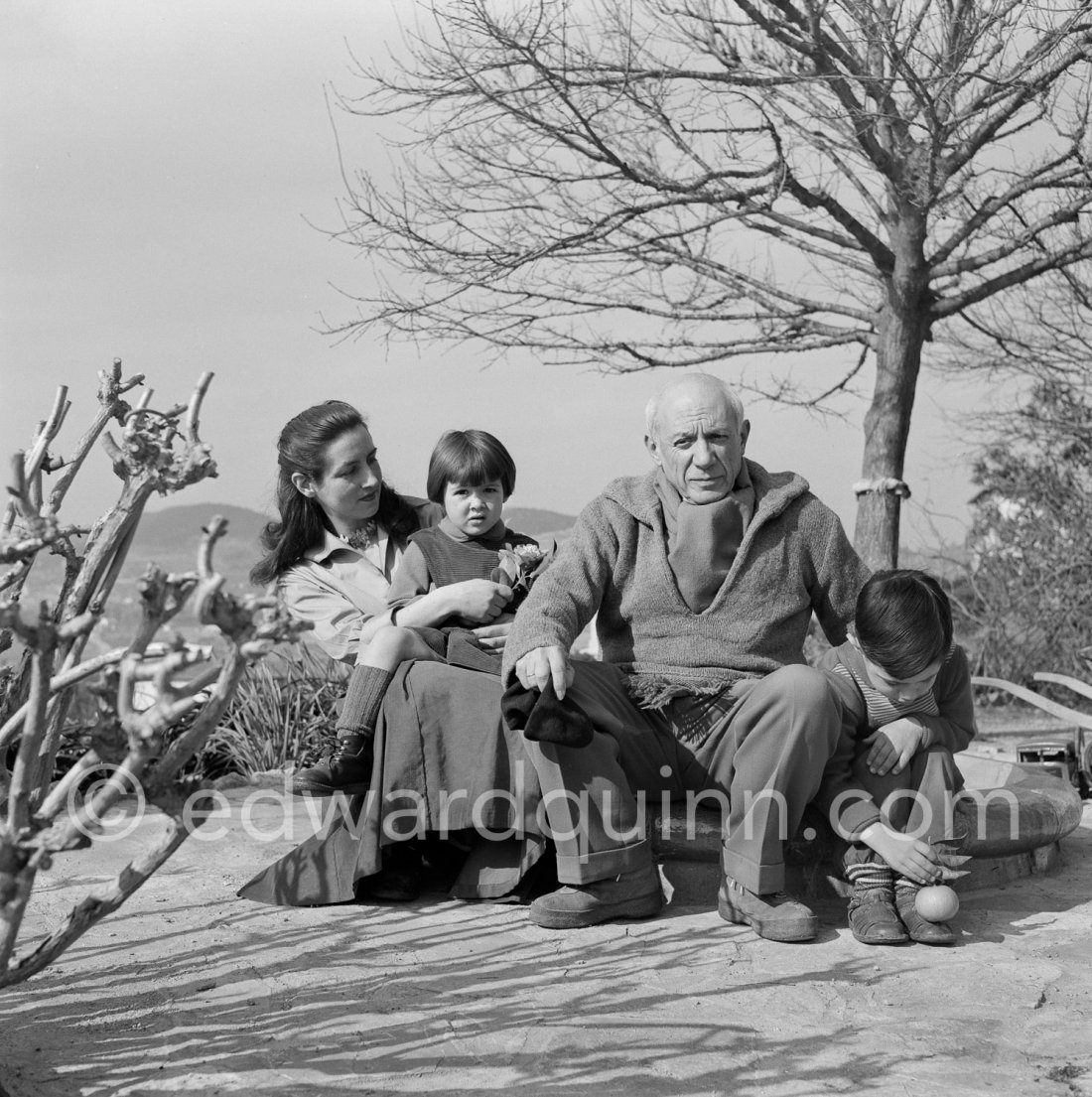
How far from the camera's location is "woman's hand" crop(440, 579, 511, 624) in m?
3.68

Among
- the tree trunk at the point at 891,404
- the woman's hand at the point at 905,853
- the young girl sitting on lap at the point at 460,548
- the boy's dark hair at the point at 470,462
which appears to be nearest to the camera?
the woman's hand at the point at 905,853

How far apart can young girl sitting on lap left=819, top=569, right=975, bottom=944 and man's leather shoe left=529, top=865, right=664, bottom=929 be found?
0.49 metres

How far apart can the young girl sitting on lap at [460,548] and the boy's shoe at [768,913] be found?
87 centimetres

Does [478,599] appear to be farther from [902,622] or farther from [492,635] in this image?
[902,622]

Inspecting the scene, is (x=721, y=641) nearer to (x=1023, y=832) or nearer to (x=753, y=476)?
(x=753, y=476)

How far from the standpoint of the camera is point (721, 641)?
11.4 ft

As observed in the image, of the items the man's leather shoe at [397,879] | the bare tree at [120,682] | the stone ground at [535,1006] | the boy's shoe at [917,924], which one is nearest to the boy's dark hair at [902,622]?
the boy's shoe at [917,924]

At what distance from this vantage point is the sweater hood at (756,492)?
3500 mm

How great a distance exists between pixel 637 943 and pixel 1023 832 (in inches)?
47.9

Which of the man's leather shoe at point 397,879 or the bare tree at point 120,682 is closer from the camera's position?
the bare tree at point 120,682

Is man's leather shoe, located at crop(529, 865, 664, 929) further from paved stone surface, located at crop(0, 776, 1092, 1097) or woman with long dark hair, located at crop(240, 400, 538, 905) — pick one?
woman with long dark hair, located at crop(240, 400, 538, 905)

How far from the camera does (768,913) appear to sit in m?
3.08

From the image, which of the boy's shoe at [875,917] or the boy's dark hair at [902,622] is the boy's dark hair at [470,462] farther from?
the boy's shoe at [875,917]

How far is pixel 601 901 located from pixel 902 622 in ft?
3.24
